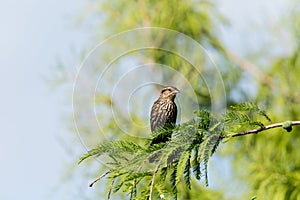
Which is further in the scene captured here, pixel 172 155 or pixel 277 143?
pixel 277 143

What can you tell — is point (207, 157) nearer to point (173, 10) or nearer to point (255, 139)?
point (255, 139)

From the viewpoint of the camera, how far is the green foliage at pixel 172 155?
262cm

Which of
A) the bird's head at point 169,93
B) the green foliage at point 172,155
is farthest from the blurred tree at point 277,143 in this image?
the green foliage at point 172,155

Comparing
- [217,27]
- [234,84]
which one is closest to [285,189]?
[234,84]

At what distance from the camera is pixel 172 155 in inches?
108

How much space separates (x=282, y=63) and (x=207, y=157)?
601cm

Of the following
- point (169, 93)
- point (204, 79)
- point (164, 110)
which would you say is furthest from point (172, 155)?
point (204, 79)

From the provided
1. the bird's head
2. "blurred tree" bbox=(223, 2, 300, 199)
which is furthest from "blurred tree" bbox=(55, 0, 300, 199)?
the bird's head

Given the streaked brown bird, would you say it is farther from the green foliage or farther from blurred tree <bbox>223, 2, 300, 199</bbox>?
blurred tree <bbox>223, 2, 300, 199</bbox>

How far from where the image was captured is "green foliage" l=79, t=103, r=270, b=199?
2.62 metres

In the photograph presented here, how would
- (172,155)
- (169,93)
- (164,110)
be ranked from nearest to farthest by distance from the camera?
1. (172,155)
2. (164,110)
3. (169,93)

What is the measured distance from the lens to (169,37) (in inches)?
353

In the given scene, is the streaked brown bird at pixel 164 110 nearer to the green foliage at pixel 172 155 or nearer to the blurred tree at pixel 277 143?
the green foliage at pixel 172 155

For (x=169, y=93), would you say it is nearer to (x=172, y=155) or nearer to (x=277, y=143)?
(x=172, y=155)
